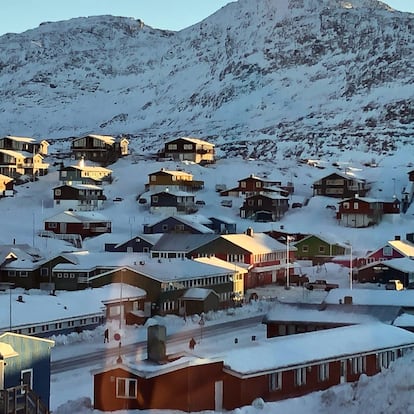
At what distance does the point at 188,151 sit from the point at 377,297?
48.3 m

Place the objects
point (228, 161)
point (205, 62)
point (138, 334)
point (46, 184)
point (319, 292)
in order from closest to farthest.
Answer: point (138, 334), point (319, 292), point (46, 184), point (228, 161), point (205, 62)

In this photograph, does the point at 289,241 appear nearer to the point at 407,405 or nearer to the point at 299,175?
the point at 299,175

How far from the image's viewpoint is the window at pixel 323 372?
21469 mm

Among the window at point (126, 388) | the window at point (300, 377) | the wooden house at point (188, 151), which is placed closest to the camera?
the window at point (126, 388)

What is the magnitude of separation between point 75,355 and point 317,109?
275 feet

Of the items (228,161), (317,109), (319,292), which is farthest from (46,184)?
(317,109)

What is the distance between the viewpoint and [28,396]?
649 inches

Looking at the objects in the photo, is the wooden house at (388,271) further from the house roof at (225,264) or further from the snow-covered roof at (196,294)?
the snow-covered roof at (196,294)

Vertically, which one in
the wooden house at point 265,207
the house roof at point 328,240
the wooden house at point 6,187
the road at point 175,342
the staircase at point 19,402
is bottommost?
the road at point 175,342

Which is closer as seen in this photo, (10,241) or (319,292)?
(319,292)

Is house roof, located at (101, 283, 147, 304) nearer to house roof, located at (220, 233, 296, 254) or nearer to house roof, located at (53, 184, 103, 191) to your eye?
house roof, located at (220, 233, 296, 254)

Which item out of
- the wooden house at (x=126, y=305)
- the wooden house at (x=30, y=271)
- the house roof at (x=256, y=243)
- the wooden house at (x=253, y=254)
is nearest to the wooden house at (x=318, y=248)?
the house roof at (x=256, y=243)

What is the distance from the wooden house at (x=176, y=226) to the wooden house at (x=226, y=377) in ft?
114

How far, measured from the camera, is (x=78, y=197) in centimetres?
6462
